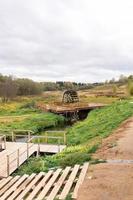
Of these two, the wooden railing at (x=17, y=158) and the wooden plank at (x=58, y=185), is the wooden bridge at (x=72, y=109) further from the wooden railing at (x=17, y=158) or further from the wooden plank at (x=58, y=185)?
the wooden plank at (x=58, y=185)

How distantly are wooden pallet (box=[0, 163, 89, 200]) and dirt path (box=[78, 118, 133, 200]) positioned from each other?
1.02ft

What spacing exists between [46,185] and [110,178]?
6.44 ft

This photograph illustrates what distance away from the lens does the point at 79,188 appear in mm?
10914

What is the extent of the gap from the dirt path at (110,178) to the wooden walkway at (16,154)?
3791 millimetres

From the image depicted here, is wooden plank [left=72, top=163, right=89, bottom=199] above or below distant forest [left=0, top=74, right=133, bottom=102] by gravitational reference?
below

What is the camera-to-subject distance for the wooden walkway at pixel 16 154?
16405mm

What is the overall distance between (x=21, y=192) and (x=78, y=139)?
13.3m

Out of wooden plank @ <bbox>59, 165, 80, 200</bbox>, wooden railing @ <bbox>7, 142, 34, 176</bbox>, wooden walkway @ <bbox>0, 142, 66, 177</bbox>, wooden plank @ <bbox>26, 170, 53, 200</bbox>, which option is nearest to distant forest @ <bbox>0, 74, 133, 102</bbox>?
wooden walkway @ <bbox>0, 142, 66, 177</bbox>

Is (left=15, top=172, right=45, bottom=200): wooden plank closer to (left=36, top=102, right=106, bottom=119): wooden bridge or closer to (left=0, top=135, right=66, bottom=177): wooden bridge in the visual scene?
(left=0, top=135, right=66, bottom=177): wooden bridge

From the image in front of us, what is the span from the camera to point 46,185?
39.2 ft

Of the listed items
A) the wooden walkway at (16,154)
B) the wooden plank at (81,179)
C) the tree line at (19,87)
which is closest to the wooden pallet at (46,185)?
the wooden plank at (81,179)

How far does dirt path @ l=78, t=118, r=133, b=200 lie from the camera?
10.2 metres

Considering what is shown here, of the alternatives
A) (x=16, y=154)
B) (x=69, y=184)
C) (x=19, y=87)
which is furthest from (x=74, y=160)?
(x=19, y=87)

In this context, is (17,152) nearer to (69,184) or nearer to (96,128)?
(69,184)
